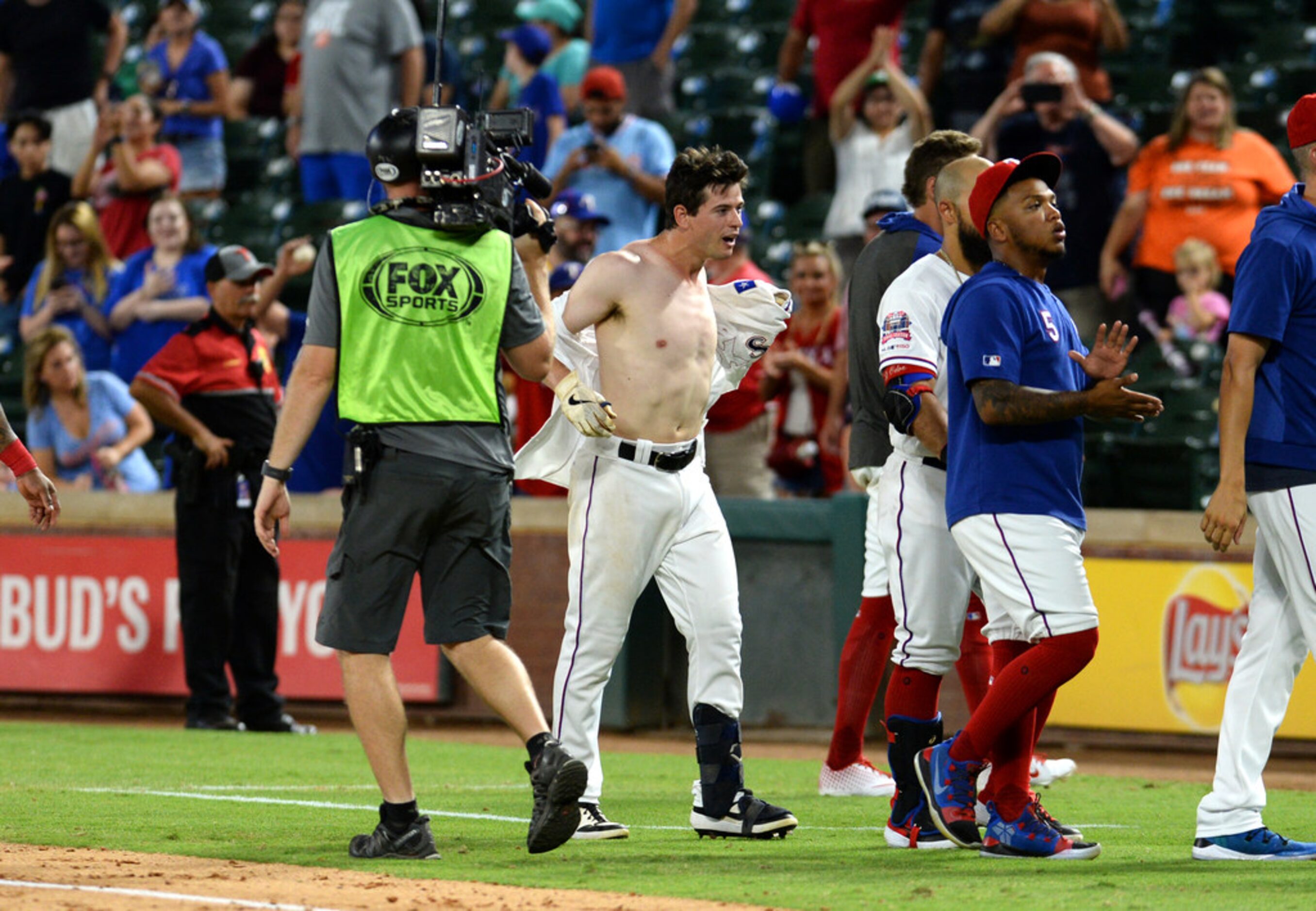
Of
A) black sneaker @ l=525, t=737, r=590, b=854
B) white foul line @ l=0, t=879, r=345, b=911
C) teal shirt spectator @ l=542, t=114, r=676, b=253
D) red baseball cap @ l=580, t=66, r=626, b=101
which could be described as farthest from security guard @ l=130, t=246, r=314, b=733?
white foul line @ l=0, t=879, r=345, b=911

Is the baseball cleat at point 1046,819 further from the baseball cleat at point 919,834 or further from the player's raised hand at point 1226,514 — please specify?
the player's raised hand at point 1226,514

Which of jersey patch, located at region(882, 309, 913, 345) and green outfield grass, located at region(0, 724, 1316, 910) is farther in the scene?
jersey patch, located at region(882, 309, 913, 345)

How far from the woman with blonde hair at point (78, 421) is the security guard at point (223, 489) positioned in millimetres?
1571

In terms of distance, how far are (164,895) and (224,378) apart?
571 cm

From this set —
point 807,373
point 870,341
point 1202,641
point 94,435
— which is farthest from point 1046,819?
point 94,435

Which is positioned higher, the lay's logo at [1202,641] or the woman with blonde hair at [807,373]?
the woman with blonde hair at [807,373]

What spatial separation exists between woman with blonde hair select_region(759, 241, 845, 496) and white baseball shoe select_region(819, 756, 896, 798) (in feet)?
12.0

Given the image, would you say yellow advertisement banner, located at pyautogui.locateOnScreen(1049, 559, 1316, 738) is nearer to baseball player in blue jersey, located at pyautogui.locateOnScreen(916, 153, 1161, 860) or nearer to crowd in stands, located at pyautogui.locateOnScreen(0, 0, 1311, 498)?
crowd in stands, located at pyautogui.locateOnScreen(0, 0, 1311, 498)

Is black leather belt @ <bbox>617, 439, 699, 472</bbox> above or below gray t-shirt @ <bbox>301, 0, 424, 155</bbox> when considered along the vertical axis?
below

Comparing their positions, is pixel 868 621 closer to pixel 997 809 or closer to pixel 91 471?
pixel 997 809

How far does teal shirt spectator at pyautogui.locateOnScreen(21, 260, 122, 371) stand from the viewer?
1348cm

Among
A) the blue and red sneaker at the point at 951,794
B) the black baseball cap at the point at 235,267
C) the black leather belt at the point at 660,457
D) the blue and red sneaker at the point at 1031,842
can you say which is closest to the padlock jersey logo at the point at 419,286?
the black leather belt at the point at 660,457

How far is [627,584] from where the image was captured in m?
6.21

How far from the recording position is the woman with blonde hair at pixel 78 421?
460 inches
